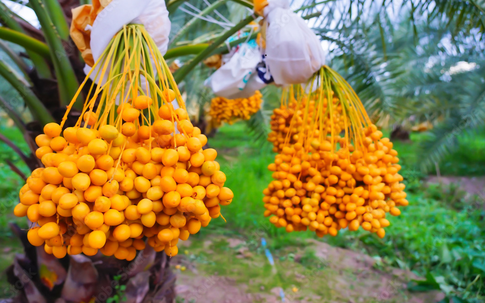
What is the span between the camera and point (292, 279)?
8.92ft

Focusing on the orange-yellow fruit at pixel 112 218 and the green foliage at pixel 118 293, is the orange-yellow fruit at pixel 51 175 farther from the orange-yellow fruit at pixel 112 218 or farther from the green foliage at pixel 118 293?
the green foliage at pixel 118 293

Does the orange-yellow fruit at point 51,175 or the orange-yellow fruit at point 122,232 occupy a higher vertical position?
the orange-yellow fruit at point 51,175

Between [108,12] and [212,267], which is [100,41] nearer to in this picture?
[108,12]

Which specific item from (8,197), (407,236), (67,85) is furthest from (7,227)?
(407,236)

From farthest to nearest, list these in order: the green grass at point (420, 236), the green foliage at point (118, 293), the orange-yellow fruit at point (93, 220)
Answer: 1. the green grass at point (420, 236)
2. the green foliage at point (118, 293)
3. the orange-yellow fruit at point (93, 220)

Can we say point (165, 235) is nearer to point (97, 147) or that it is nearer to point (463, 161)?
point (97, 147)

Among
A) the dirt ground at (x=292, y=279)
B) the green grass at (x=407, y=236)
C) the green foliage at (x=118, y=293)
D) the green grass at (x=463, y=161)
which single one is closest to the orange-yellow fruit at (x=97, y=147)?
the green foliage at (x=118, y=293)

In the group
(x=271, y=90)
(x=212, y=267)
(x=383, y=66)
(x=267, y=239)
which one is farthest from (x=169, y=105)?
(x=271, y=90)

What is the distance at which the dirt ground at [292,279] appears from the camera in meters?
2.45

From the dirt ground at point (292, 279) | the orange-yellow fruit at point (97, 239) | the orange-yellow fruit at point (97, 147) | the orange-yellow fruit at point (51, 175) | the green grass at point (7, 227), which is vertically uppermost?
the orange-yellow fruit at point (97, 147)

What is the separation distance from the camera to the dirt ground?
2.45 meters

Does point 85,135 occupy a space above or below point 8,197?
above

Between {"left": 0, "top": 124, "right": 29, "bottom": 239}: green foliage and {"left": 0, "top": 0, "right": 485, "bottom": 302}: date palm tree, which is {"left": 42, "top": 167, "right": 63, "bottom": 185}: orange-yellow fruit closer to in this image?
{"left": 0, "top": 0, "right": 485, "bottom": 302}: date palm tree

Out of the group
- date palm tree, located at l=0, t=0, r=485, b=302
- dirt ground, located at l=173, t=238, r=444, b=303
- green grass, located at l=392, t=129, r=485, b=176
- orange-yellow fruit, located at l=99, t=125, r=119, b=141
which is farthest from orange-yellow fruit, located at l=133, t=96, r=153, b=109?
green grass, located at l=392, t=129, r=485, b=176
